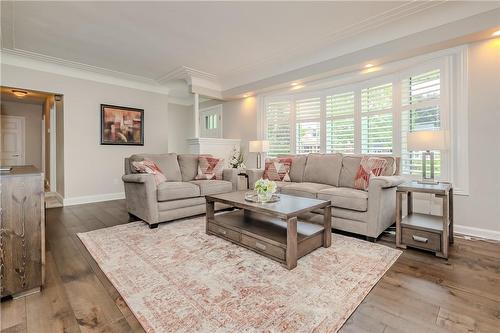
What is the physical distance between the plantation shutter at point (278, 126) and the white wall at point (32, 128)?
21.9 ft

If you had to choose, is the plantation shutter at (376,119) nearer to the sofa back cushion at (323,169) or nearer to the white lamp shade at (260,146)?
the sofa back cushion at (323,169)

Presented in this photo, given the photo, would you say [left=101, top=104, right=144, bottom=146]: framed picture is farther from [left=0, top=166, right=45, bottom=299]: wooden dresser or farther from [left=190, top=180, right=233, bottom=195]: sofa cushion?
[left=0, top=166, right=45, bottom=299]: wooden dresser

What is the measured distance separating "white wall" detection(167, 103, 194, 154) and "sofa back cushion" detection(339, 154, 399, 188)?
5.34m

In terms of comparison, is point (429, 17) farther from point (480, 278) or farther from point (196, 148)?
point (196, 148)

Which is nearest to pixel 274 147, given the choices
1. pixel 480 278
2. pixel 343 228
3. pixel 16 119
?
pixel 343 228

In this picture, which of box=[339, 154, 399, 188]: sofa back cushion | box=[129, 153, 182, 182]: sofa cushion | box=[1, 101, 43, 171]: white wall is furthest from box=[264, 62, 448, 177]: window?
box=[1, 101, 43, 171]: white wall

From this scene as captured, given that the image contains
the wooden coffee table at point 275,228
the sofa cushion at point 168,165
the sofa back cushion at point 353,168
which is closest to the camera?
the wooden coffee table at point 275,228

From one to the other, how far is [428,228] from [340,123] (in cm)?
240

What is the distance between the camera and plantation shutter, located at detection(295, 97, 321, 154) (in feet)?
15.5

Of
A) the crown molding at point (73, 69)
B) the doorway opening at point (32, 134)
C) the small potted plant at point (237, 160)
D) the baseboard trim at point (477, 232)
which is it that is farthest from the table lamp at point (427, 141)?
the doorway opening at point (32, 134)

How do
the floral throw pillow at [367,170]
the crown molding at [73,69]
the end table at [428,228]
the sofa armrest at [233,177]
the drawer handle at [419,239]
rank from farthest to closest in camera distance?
the sofa armrest at [233,177] → the crown molding at [73,69] → the floral throw pillow at [367,170] → the drawer handle at [419,239] → the end table at [428,228]

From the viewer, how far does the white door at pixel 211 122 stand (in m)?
6.69

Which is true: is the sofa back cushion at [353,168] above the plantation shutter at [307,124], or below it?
below

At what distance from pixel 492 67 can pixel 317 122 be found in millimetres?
2438
